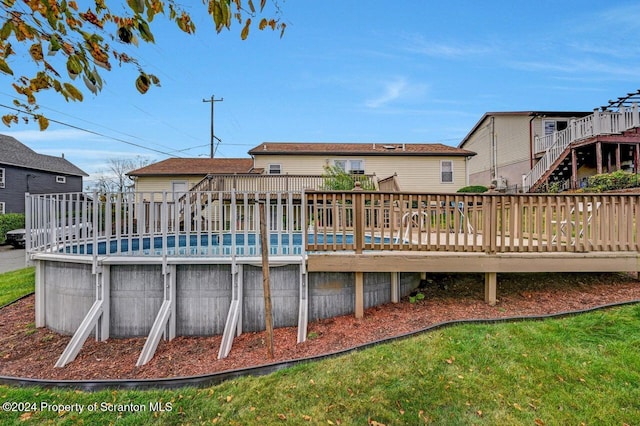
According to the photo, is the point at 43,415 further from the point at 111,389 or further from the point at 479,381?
the point at 479,381

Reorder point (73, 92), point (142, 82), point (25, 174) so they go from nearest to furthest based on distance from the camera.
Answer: point (73, 92)
point (142, 82)
point (25, 174)

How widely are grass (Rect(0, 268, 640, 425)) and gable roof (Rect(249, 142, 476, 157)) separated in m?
13.7

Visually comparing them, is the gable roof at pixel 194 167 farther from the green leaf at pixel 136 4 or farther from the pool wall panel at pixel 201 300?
the green leaf at pixel 136 4

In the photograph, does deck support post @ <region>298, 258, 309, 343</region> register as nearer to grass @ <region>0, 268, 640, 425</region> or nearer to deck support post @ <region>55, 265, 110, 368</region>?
grass @ <region>0, 268, 640, 425</region>

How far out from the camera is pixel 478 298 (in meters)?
4.50

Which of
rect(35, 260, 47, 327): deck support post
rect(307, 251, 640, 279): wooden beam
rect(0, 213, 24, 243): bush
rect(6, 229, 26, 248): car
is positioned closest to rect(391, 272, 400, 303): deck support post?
rect(307, 251, 640, 279): wooden beam

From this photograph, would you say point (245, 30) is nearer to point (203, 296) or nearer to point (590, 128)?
point (203, 296)

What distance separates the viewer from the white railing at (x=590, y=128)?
40.8ft

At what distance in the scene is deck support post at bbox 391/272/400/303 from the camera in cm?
454

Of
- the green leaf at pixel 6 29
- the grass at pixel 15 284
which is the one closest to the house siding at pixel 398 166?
the grass at pixel 15 284

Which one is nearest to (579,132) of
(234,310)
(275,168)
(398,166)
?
(398,166)

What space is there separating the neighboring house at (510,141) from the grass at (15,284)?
1756 centimetres

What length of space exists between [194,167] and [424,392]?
61.1 feet

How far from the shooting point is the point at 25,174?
1961 centimetres
